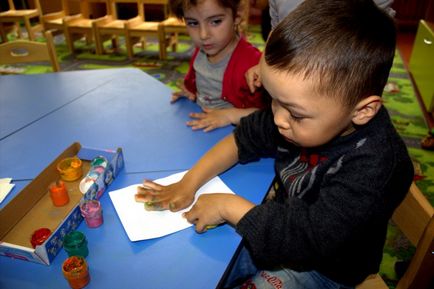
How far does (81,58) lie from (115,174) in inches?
142

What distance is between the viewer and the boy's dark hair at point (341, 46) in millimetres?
569

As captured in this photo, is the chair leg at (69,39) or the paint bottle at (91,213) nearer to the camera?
the paint bottle at (91,213)

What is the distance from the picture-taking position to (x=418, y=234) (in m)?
0.74

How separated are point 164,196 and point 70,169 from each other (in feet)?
0.84

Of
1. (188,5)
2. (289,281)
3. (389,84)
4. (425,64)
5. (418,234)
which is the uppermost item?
(188,5)

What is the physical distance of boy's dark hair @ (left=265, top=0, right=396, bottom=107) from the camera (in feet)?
1.87

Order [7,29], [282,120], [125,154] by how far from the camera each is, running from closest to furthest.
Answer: [282,120]
[125,154]
[7,29]

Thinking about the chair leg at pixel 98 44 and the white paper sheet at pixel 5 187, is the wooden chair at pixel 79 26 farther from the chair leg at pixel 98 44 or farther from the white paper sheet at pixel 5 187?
the white paper sheet at pixel 5 187

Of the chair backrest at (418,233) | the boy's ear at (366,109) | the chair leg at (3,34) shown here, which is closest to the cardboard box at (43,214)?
the boy's ear at (366,109)

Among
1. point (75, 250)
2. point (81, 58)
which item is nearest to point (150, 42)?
point (81, 58)

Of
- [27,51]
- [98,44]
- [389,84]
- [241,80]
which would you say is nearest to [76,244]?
[241,80]

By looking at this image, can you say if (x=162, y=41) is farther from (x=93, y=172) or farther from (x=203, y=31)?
(x=93, y=172)

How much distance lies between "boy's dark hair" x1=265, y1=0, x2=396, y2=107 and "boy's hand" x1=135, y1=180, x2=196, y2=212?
1.26 feet

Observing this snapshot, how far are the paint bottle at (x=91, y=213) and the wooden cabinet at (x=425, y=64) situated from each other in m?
2.69
